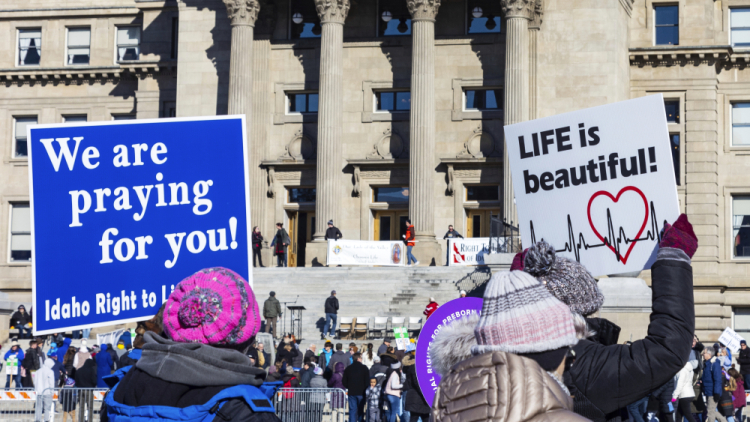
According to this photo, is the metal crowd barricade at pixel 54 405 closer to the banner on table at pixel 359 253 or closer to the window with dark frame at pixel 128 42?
the banner on table at pixel 359 253

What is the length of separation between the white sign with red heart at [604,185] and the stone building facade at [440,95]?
32.1 metres

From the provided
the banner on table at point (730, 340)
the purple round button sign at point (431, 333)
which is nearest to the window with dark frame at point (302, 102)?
the banner on table at point (730, 340)

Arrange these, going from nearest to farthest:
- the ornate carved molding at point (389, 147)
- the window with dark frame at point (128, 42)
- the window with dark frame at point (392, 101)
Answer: the ornate carved molding at point (389, 147), the window with dark frame at point (392, 101), the window with dark frame at point (128, 42)

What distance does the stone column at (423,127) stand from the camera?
3997 cm

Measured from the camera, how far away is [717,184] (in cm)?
4419

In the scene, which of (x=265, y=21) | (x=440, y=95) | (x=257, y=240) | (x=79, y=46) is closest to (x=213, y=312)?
(x=257, y=240)

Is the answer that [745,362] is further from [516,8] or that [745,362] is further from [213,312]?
[213,312]

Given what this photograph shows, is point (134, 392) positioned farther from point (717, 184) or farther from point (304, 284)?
point (717, 184)

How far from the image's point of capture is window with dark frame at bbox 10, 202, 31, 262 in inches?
1986

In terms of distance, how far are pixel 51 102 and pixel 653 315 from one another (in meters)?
50.8

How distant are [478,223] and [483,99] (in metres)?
5.26

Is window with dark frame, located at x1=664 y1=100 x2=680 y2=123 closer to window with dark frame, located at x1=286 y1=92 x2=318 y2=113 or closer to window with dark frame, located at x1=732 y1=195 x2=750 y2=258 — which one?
window with dark frame, located at x1=732 y1=195 x2=750 y2=258

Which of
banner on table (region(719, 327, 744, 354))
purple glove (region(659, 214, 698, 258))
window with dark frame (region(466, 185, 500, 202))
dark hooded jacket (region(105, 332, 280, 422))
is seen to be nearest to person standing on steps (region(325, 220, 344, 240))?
window with dark frame (region(466, 185, 500, 202))

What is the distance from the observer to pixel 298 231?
147ft
